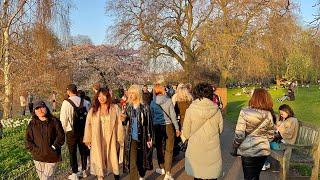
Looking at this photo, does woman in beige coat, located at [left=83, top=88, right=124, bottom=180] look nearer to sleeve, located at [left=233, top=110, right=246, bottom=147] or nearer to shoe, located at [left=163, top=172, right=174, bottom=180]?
shoe, located at [left=163, top=172, right=174, bottom=180]

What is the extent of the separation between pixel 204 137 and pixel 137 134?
167 cm

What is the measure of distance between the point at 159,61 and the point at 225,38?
853 centimetres

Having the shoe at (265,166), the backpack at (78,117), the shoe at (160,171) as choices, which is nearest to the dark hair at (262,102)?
the shoe at (160,171)

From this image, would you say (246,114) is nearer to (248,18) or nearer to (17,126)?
(17,126)

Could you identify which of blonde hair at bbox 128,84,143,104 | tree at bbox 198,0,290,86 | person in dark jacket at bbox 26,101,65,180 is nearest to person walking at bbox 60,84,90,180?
blonde hair at bbox 128,84,143,104

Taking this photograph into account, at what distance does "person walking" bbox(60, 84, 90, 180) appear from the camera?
8.50 m

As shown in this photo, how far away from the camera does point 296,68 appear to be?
65.7m

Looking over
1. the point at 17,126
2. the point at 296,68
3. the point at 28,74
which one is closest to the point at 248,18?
the point at 28,74

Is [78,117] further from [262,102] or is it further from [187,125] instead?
[262,102]

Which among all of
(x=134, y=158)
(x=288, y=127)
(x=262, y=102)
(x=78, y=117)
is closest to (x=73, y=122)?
(x=78, y=117)

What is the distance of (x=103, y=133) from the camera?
24.5ft

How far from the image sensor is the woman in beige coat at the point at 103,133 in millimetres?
7379

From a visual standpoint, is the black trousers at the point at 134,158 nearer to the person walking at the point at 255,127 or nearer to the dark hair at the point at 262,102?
the person walking at the point at 255,127

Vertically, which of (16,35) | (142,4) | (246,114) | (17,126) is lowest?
(17,126)
